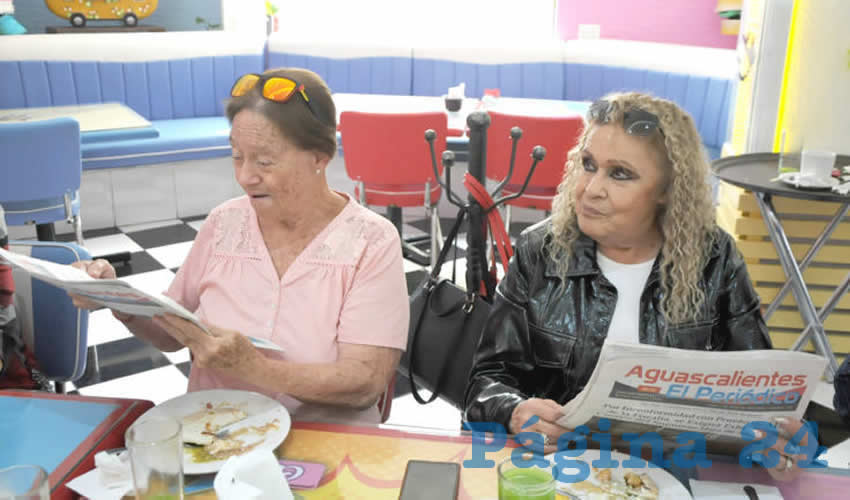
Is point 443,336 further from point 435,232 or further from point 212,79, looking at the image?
point 212,79

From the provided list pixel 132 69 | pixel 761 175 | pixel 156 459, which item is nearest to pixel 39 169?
pixel 132 69

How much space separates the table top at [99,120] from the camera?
396 centimetres

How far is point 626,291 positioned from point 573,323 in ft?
0.44

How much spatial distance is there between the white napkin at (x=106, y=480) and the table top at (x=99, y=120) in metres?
3.01

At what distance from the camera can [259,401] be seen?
4.72 feet

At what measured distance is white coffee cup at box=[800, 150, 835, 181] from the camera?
2.78 meters

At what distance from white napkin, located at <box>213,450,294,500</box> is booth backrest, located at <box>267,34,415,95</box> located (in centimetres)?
526

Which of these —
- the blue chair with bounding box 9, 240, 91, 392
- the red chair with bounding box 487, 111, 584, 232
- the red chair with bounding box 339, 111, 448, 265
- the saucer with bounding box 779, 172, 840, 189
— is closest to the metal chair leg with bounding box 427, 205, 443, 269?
the red chair with bounding box 339, 111, 448, 265

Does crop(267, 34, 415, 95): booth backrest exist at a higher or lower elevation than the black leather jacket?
higher

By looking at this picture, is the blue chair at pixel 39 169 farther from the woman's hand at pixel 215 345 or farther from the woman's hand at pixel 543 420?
the woman's hand at pixel 543 420

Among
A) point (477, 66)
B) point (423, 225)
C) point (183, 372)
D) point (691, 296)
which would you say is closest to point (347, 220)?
point (691, 296)

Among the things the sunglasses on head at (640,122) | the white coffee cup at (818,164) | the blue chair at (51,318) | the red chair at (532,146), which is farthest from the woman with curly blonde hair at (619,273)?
the red chair at (532,146)

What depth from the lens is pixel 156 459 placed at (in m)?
1.03

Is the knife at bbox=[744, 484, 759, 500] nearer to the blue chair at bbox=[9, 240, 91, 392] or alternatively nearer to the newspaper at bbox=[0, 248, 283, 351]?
the newspaper at bbox=[0, 248, 283, 351]
